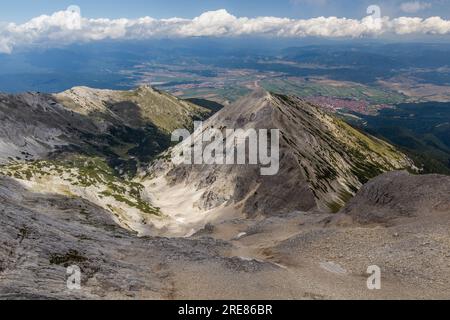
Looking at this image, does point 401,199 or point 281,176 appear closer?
point 401,199

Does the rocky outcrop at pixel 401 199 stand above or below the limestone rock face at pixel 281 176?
above

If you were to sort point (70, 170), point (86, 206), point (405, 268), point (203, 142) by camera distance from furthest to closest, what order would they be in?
point (203, 142), point (70, 170), point (86, 206), point (405, 268)

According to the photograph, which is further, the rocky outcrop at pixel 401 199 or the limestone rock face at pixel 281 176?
the limestone rock face at pixel 281 176

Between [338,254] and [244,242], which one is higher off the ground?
[338,254]

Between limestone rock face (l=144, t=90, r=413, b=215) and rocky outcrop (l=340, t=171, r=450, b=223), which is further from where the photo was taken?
limestone rock face (l=144, t=90, r=413, b=215)

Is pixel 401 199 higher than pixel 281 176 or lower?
higher

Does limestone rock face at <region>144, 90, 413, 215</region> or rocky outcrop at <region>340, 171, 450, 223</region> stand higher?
rocky outcrop at <region>340, 171, 450, 223</region>

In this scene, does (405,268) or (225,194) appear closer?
(405,268)
